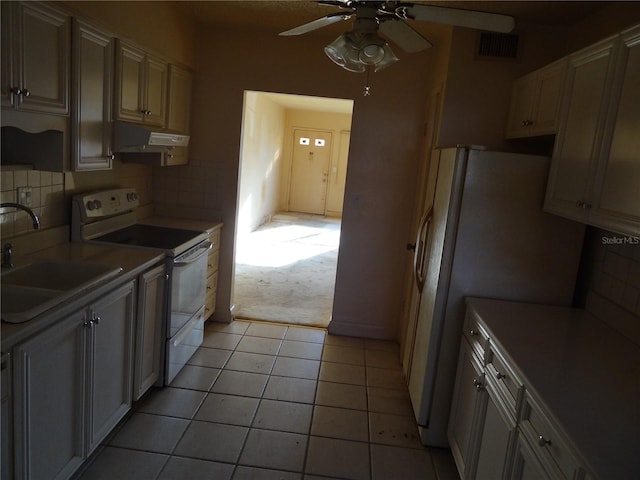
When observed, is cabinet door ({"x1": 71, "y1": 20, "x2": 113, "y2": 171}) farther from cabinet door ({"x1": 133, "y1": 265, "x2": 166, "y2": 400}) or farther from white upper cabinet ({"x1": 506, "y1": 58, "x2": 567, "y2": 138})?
white upper cabinet ({"x1": 506, "y1": 58, "x2": 567, "y2": 138})

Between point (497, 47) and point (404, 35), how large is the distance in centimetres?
141

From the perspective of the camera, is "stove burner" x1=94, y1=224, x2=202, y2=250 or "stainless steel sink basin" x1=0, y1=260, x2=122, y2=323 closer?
"stainless steel sink basin" x1=0, y1=260, x2=122, y2=323

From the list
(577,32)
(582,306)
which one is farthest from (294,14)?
(582,306)

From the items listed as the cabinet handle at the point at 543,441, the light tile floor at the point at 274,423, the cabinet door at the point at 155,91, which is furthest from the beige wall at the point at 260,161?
the cabinet handle at the point at 543,441

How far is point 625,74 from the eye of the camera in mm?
1784

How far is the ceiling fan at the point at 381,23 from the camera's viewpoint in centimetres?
169

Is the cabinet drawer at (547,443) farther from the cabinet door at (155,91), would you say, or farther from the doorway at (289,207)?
the doorway at (289,207)

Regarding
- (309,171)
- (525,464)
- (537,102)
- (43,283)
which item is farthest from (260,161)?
(525,464)

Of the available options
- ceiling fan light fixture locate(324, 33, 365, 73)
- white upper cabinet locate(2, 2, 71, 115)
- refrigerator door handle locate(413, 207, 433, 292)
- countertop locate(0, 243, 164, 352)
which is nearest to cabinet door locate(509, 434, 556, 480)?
refrigerator door handle locate(413, 207, 433, 292)

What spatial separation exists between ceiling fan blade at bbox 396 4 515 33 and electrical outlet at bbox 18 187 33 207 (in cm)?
198

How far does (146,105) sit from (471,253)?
7.06 feet

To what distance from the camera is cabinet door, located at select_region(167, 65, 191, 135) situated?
3395 millimetres

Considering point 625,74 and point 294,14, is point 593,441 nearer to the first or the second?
point 625,74

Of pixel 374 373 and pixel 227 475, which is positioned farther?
pixel 374 373
